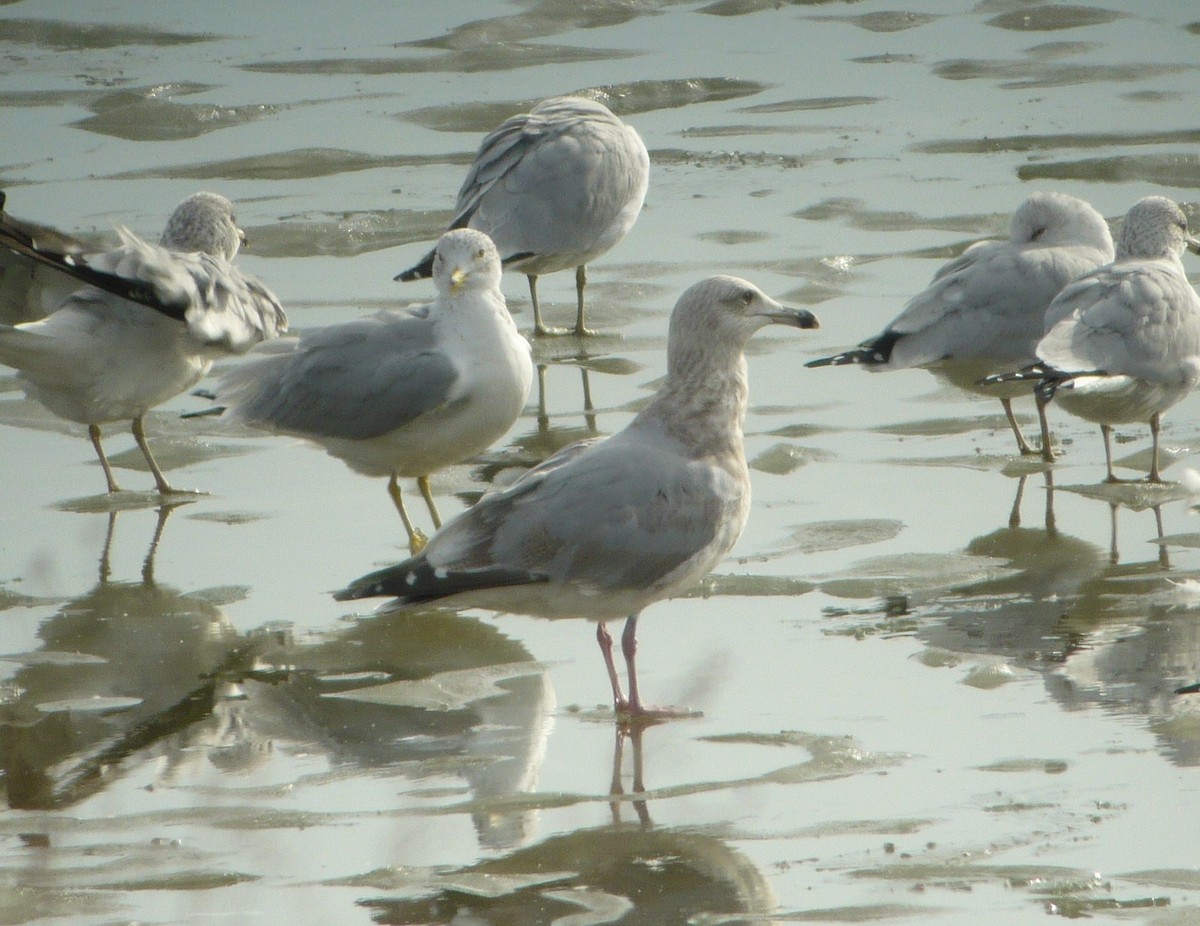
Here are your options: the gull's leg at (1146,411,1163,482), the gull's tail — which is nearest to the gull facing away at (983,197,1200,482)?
the gull's leg at (1146,411,1163,482)

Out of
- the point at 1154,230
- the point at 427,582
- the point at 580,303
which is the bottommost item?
the point at 580,303

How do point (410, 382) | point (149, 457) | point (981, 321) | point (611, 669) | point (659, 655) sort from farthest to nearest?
point (981, 321)
point (149, 457)
point (410, 382)
point (659, 655)
point (611, 669)

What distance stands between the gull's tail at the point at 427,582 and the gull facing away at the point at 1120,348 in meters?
2.63

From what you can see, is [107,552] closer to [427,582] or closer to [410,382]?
[410,382]

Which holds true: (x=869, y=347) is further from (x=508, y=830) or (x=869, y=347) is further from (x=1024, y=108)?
(x=1024, y=108)

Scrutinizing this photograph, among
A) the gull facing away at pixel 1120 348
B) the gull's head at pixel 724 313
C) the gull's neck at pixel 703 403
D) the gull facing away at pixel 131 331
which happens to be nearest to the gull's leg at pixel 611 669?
the gull's neck at pixel 703 403

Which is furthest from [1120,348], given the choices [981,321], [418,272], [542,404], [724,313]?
[418,272]

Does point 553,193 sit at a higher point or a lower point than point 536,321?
higher

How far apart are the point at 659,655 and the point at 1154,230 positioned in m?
3.52

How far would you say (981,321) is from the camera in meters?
7.76

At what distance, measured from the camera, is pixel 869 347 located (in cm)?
783

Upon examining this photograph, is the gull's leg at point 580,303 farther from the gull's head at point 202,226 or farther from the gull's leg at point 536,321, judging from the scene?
the gull's head at point 202,226

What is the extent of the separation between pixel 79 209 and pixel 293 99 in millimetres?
3606

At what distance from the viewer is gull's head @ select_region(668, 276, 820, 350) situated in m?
5.53
